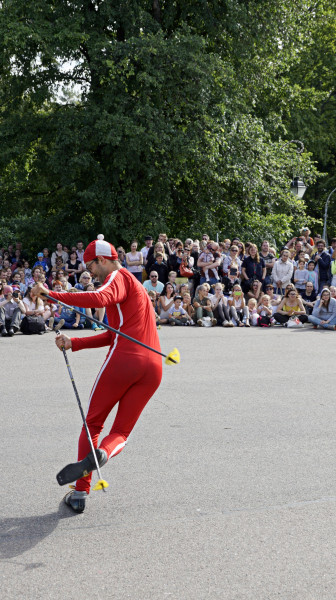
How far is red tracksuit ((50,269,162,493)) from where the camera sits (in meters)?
5.05

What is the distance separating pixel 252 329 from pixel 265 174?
10.8 metres

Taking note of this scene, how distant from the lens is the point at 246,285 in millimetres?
18766

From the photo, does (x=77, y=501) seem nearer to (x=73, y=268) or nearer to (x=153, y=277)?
(x=153, y=277)

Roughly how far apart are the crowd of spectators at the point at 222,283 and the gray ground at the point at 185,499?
24.3 ft

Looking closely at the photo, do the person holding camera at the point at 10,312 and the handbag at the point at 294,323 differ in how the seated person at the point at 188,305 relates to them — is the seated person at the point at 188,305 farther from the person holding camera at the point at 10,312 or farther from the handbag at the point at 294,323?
the person holding camera at the point at 10,312

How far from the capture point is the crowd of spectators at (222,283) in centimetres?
1733

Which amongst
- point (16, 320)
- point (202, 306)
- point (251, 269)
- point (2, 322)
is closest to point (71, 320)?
point (16, 320)

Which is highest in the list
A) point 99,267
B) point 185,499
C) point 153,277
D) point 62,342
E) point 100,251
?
point 100,251

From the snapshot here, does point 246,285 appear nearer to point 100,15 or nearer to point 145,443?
point 100,15

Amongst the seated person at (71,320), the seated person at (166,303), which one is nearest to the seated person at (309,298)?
the seated person at (166,303)

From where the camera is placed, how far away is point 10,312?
15859mm

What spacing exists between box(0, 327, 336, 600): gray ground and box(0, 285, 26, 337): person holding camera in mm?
5578

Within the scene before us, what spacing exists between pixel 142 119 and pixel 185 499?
58.9ft

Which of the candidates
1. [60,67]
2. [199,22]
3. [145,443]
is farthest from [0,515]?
[199,22]
